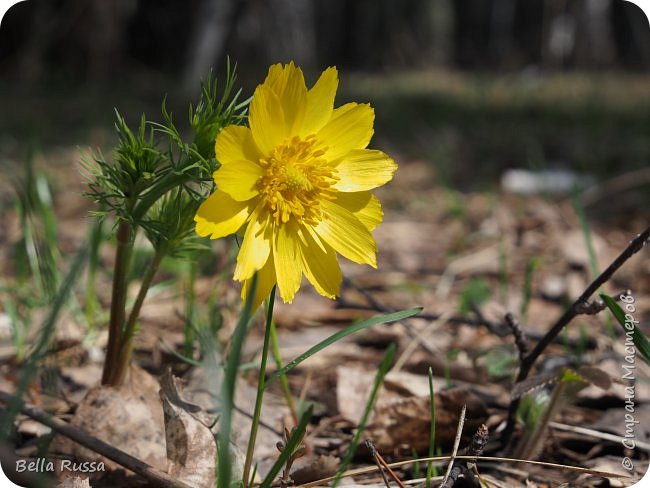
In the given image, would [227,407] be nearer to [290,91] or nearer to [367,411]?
[367,411]

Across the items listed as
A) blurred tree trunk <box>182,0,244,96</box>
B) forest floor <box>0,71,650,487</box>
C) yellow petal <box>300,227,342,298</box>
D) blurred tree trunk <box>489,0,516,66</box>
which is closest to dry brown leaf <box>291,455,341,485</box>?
forest floor <box>0,71,650,487</box>

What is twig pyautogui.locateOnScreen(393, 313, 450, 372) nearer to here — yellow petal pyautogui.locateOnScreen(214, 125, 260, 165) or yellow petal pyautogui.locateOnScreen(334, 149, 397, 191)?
yellow petal pyautogui.locateOnScreen(334, 149, 397, 191)

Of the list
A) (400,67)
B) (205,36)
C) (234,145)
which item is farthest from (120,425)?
(400,67)

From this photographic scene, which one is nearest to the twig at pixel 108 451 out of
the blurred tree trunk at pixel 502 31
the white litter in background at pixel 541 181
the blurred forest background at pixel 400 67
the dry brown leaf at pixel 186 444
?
the dry brown leaf at pixel 186 444

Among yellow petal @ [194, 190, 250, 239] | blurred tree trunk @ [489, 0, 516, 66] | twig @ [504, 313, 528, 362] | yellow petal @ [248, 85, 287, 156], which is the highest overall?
blurred tree trunk @ [489, 0, 516, 66]

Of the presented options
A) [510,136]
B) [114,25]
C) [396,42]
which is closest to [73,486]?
[510,136]

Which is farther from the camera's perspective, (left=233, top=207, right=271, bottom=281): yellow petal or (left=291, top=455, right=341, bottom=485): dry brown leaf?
(left=291, top=455, right=341, bottom=485): dry brown leaf
